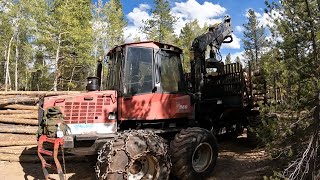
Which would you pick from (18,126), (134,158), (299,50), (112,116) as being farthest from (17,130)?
(299,50)

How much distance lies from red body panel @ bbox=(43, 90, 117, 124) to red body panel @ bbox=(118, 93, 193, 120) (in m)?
0.30

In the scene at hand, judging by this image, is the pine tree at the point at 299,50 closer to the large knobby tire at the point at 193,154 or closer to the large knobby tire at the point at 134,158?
the large knobby tire at the point at 193,154

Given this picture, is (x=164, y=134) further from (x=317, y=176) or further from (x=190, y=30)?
(x=190, y=30)

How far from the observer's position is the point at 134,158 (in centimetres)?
579

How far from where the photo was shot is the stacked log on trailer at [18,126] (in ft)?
31.2

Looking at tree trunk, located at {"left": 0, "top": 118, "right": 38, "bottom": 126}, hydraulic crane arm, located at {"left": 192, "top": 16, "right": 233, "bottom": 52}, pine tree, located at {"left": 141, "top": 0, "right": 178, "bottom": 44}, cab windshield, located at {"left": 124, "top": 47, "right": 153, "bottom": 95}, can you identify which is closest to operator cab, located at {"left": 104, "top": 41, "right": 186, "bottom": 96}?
cab windshield, located at {"left": 124, "top": 47, "right": 153, "bottom": 95}

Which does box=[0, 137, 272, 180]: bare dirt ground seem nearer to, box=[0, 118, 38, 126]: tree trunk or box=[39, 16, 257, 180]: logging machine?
box=[39, 16, 257, 180]: logging machine

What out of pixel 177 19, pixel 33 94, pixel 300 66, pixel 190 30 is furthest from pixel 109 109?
pixel 190 30

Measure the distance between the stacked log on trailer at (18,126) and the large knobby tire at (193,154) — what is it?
375 centimetres

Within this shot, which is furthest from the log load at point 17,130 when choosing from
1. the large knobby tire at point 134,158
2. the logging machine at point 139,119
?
the large knobby tire at point 134,158

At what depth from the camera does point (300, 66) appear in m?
5.27

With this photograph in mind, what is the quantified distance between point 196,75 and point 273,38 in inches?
115

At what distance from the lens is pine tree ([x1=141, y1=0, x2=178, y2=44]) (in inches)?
1314

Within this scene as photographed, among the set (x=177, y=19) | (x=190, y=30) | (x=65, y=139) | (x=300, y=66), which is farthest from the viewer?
(x=190, y=30)
